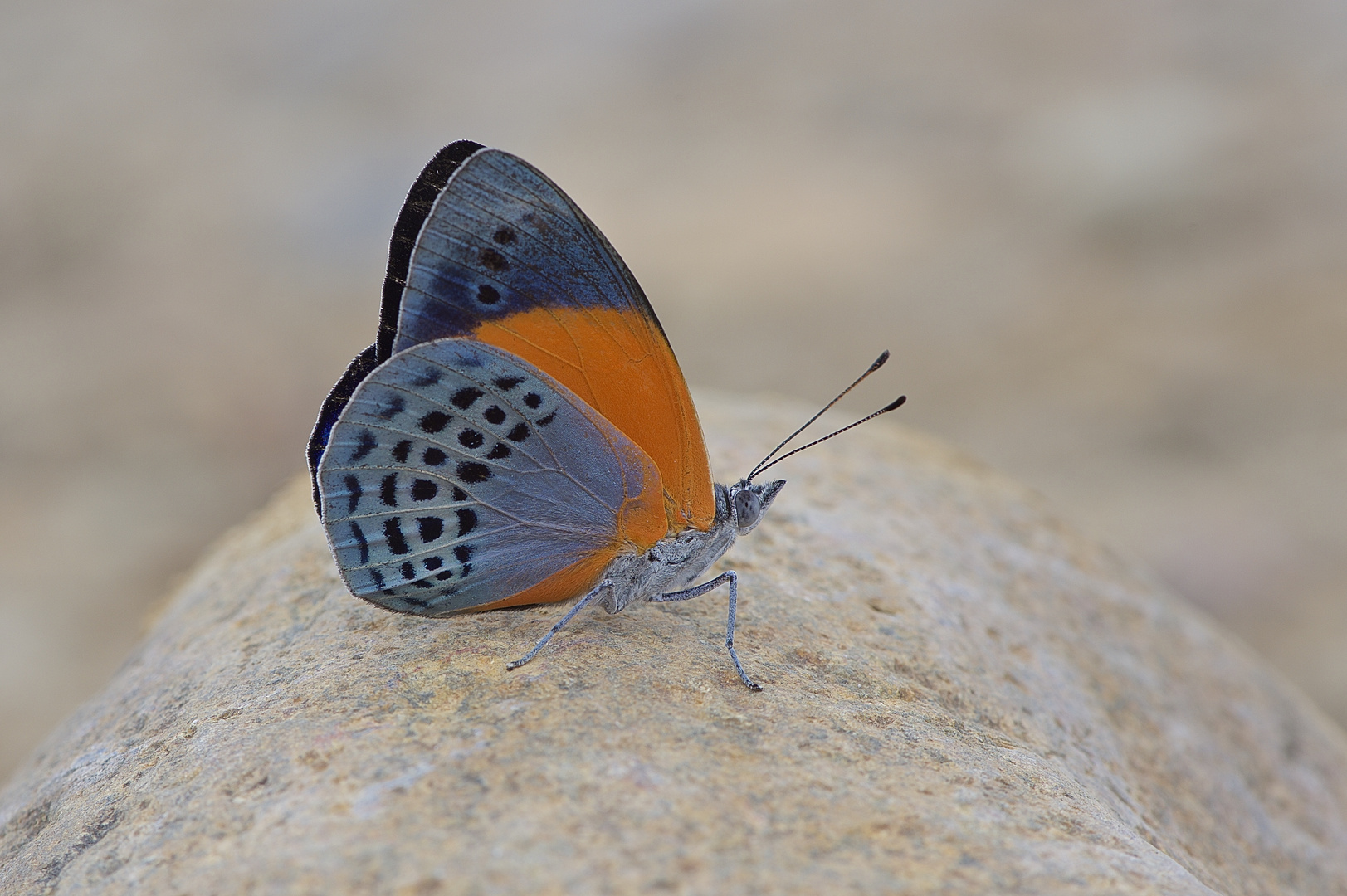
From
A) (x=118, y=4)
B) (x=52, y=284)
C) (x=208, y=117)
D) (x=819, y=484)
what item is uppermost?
(x=118, y=4)

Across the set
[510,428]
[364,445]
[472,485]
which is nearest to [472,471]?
[472,485]

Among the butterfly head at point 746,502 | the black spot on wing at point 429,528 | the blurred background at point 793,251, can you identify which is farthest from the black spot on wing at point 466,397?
the blurred background at point 793,251

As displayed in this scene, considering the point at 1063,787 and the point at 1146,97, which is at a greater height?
the point at 1146,97

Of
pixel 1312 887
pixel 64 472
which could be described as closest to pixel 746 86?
pixel 64 472

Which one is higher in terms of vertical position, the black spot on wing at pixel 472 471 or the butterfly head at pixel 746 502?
the butterfly head at pixel 746 502

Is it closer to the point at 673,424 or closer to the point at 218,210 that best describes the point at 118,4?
the point at 218,210

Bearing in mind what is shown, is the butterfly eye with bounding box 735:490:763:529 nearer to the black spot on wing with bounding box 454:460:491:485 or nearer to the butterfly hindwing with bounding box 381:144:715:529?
the butterfly hindwing with bounding box 381:144:715:529

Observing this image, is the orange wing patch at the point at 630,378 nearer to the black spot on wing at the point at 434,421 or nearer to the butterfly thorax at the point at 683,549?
the butterfly thorax at the point at 683,549
